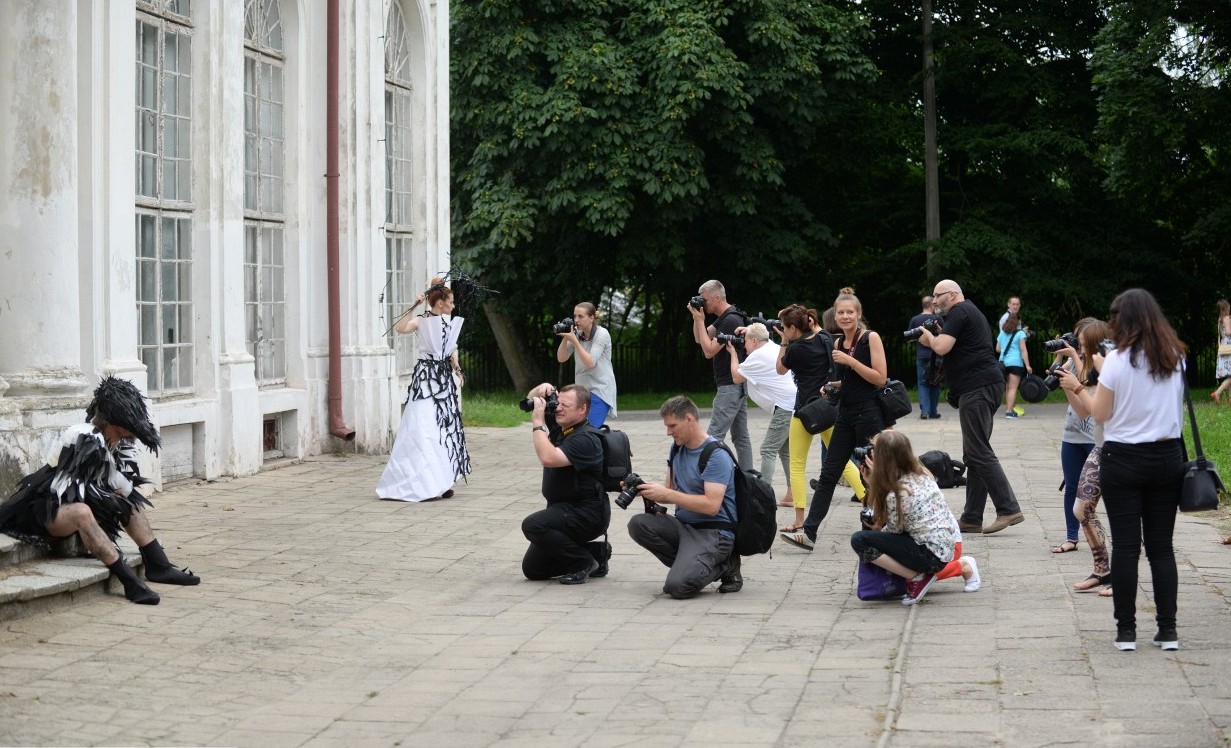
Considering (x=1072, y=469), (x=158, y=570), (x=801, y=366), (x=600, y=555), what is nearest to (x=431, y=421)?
(x=801, y=366)

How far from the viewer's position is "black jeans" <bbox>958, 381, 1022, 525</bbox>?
10867 mm

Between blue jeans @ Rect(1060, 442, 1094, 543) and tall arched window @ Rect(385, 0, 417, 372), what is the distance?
10.1 metres

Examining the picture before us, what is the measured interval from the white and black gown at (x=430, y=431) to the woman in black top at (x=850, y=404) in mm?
3830

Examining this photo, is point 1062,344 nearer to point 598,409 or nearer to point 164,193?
point 598,409

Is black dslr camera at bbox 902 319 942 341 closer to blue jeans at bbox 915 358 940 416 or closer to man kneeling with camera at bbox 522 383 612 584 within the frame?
man kneeling with camera at bbox 522 383 612 584

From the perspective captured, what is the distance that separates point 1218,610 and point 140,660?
565cm

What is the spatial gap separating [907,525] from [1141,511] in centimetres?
171

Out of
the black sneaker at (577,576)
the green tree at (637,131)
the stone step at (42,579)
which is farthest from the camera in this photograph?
the green tree at (637,131)

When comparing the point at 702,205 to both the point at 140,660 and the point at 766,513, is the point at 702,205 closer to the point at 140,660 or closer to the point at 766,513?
the point at 766,513

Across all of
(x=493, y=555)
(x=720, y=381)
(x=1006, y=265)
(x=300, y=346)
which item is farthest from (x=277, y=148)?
(x=1006, y=265)

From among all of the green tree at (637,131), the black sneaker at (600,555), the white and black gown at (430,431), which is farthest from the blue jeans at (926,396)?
the black sneaker at (600,555)

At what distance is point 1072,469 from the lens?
9930 millimetres

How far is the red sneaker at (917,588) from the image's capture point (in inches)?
341

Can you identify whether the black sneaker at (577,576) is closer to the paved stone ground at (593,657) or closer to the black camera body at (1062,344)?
the paved stone ground at (593,657)
